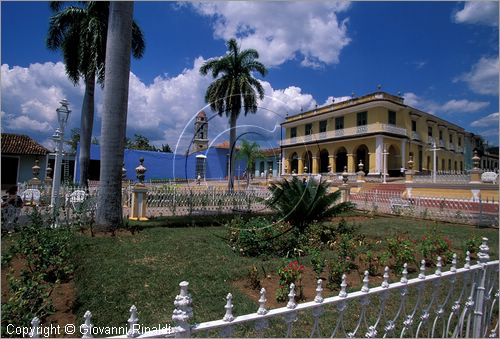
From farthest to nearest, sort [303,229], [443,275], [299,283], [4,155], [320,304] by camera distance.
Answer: [4,155] < [303,229] < [299,283] < [443,275] < [320,304]

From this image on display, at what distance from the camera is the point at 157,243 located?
6277 mm

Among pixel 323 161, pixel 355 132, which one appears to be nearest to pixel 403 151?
pixel 355 132

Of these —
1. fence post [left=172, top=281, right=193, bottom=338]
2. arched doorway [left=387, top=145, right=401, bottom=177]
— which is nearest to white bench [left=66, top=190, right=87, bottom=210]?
fence post [left=172, top=281, right=193, bottom=338]

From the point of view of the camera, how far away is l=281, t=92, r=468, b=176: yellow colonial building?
27.0 meters

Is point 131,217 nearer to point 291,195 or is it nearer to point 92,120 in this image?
point 291,195

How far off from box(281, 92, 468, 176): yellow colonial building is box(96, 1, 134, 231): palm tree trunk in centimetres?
1794

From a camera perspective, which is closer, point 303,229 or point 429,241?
point 429,241

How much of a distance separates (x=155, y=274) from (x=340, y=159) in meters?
29.9

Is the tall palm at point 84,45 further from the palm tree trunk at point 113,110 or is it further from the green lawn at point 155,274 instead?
the green lawn at point 155,274

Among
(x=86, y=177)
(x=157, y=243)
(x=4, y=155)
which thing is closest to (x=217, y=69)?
(x=86, y=177)

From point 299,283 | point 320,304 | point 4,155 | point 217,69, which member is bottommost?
point 299,283

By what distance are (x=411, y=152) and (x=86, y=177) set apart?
26800 mm

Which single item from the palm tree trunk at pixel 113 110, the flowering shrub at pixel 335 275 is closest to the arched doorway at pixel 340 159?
the palm tree trunk at pixel 113 110

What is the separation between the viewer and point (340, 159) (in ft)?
106
